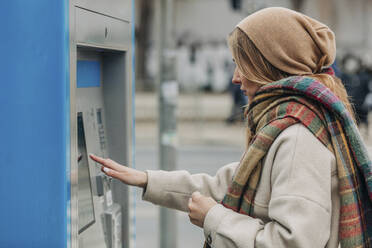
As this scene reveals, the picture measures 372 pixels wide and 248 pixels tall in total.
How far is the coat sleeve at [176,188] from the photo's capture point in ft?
7.36

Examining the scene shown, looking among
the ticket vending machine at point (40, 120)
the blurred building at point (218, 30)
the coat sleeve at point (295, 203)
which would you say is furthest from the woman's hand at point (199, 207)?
the blurred building at point (218, 30)

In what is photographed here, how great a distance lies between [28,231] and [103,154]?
627 mm

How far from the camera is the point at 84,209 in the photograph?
2.16m

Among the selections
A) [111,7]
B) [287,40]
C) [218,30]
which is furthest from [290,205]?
[218,30]

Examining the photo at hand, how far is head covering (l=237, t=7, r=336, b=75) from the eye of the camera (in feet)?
5.83

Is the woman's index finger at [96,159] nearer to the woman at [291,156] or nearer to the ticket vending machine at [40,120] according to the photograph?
the ticket vending machine at [40,120]

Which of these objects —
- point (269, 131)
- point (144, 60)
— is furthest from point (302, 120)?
point (144, 60)

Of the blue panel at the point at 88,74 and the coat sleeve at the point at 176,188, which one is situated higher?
the blue panel at the point at 88,74

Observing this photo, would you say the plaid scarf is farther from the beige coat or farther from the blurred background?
the blurred background

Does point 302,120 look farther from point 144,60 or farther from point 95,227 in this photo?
point 144,60

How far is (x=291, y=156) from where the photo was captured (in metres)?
1.64

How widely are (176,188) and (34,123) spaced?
2.29 feet

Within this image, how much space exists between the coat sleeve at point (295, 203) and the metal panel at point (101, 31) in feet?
2.37

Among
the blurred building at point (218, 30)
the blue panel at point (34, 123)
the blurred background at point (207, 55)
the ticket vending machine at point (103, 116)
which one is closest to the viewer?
the blue panel at point (34, 123)
